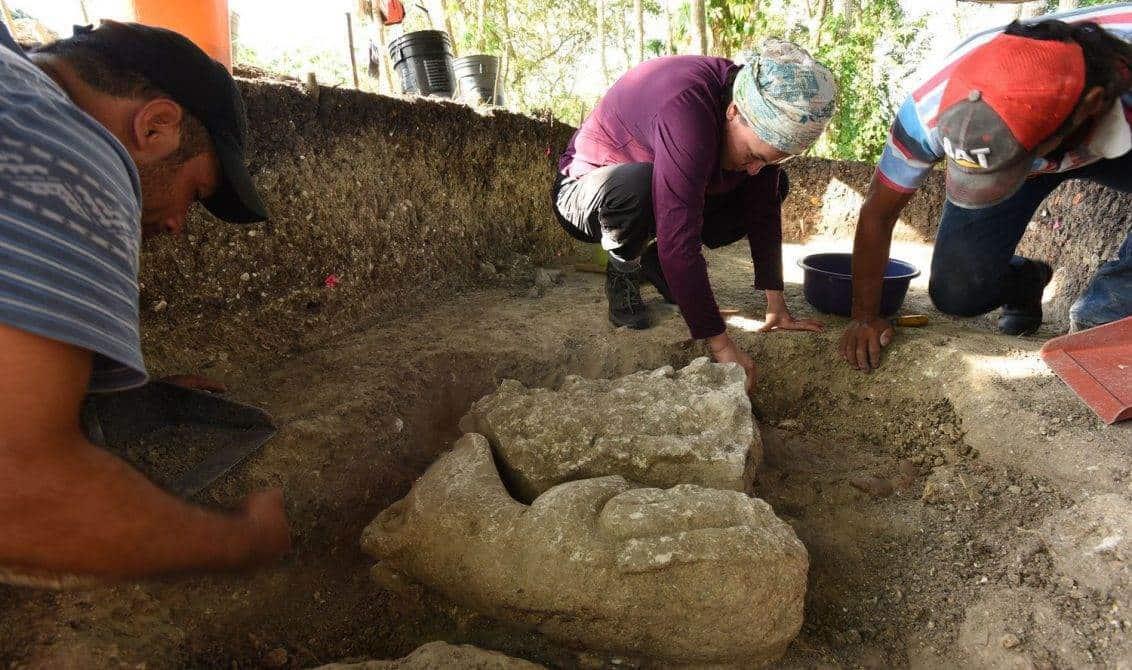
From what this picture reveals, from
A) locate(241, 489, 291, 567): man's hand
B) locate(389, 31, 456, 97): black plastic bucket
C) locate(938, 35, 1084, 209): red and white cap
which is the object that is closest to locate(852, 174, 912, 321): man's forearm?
locate(938, 35, 1084, 209): red and white cap

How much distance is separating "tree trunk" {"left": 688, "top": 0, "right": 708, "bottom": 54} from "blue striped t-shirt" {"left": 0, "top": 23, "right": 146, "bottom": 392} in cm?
629

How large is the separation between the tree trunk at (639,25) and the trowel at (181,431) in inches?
281

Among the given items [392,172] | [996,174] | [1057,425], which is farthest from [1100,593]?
[392,172]

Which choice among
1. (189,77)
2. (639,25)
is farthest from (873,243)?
(639,25)

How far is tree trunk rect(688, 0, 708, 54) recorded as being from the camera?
603cm

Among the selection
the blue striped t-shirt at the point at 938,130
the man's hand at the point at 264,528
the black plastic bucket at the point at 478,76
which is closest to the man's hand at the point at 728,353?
the blue striped t-shirt at the point at 938,130

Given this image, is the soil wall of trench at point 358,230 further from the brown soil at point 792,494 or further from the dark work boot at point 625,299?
the dark work boot at point 625,299

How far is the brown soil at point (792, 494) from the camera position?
1.19m

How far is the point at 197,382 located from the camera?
1639 mm

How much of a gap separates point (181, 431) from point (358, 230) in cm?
115

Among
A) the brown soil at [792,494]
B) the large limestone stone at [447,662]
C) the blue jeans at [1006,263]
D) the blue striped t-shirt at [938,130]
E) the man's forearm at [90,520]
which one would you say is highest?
the blue striped t-shirt at [938,130]

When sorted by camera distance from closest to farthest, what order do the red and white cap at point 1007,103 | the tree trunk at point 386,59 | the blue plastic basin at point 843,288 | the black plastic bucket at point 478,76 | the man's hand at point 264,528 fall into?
the man's hand at point 264,528, the red and white cap at point 1007,103, the blue plastic basin at point 843,288, the tree trunk at point 386,59, the black plastic bucket at point 478,76

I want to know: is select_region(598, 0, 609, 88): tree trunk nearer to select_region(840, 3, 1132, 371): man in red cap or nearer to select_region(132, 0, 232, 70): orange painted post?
select_region(840, 3, 1132, 371): man in red cap

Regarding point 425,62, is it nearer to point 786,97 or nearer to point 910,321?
point 786,97
